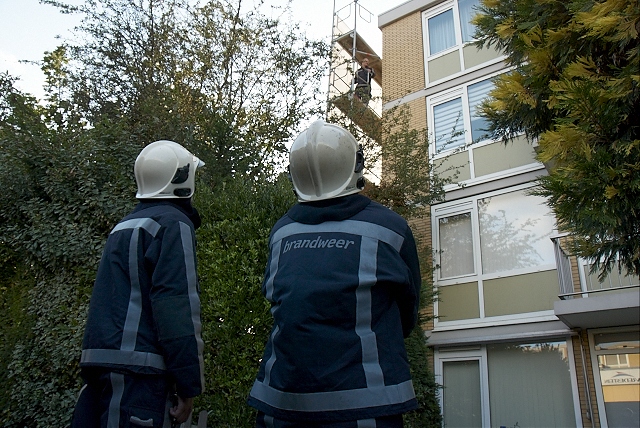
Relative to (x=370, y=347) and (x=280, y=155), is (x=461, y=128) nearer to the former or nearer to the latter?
(x=280, y=155)

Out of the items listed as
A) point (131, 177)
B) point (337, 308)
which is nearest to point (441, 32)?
point (131, 177)

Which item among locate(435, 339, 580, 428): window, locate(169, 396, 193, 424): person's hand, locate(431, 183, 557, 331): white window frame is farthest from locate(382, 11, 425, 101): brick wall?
locate(169, 396, 193, 424): person's hand

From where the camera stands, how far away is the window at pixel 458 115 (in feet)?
41.4

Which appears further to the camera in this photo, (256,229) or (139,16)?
(139,16)

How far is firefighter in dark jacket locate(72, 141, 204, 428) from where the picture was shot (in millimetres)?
2410

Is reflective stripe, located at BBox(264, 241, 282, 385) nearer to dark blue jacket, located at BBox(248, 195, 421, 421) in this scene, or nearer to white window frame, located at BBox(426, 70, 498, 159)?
dark blue jacket, located at BBox(248, 195, 421, 421)

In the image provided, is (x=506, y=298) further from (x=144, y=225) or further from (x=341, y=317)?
(x=341, y=317)

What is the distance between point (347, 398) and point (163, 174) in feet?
5.77

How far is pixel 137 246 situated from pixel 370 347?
137cm

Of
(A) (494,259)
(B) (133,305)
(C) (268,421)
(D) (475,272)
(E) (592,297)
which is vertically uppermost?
(A) (494,259)

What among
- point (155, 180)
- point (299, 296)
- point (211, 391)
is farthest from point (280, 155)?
point (299, 296)

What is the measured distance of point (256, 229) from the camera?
16.8 feet

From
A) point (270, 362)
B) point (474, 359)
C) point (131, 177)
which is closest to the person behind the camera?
point (270, 362)

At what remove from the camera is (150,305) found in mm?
2582
